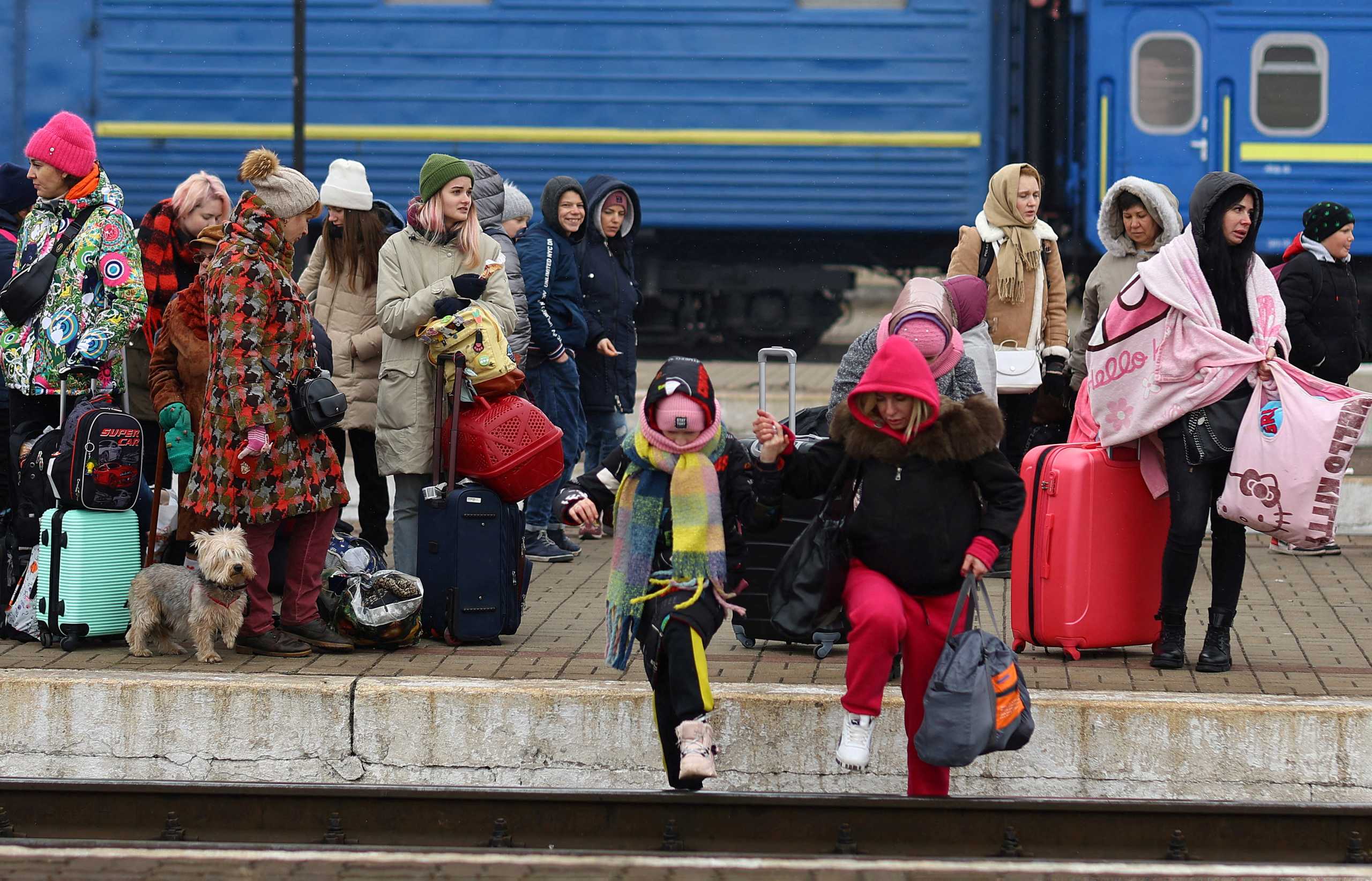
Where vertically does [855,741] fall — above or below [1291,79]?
below

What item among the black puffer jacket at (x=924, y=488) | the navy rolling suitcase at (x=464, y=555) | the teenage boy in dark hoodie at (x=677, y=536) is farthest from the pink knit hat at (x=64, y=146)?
the black puffer jacket at (x=924, y=488)

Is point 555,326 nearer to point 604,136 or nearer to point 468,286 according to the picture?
point 468,286

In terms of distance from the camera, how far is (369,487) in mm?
7164

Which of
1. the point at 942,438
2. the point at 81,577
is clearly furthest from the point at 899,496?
the point at 81,577

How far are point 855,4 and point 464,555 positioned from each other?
8.39 meters

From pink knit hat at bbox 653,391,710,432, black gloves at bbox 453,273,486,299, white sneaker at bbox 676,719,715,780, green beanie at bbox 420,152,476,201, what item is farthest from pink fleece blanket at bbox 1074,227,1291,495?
green beanie at bbox 420,152,476,201

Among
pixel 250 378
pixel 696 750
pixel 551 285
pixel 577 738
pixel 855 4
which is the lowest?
pixel 577 738

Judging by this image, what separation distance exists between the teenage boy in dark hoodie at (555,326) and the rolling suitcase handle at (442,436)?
1549 millimetres

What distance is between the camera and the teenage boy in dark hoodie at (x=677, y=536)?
4.50 meters

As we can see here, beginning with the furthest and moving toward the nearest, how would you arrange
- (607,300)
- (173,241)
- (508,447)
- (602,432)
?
1. (602,432)
2. (607,300)
3. (173,241)
4. (508,447)

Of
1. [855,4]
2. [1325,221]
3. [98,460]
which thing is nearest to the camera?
[98,460]

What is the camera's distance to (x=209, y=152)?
529 inches

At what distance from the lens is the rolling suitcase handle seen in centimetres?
597

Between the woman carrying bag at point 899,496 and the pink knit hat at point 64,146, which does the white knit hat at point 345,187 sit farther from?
the woman carrying bag at point 899,496
